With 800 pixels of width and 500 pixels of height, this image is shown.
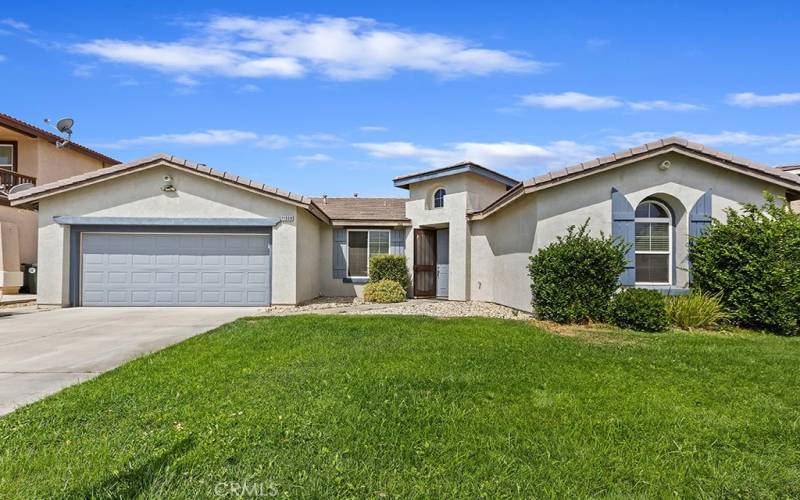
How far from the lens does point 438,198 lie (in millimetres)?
17875

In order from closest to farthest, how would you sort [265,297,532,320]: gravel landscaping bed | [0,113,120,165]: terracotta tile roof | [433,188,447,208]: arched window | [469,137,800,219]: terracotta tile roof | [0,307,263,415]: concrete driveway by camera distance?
[0,307,263,415]: concrete driveway
[469,137,800,219]: terracotta tile roof
[265,297,532,320]: gravel landscaping bed
[0,113,120,165]: terracotta tile roof
[433,188,447,208]: arched window

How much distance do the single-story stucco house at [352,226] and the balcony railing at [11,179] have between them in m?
4.89

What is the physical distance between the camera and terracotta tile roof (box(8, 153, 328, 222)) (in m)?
13.6

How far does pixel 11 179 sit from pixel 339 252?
12.8 metres

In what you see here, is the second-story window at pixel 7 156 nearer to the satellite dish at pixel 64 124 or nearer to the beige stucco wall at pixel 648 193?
the satellite dish at pixel 64 124

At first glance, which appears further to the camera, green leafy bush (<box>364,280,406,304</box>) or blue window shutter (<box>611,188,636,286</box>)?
green leafy bush (<box>364,280,406,304</box>)

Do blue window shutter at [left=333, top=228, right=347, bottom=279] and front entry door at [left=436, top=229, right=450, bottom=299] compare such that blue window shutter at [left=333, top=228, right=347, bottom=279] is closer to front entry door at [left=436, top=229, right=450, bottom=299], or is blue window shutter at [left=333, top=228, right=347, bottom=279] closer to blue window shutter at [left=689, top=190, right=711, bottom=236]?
front entry door at [left=436, top=229, right=450, bottom=299]

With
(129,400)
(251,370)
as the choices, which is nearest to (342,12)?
(251,370)

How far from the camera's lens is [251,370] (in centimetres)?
594

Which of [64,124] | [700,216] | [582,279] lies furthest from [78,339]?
[64,124]

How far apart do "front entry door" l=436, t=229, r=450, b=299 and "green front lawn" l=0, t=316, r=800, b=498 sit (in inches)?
416

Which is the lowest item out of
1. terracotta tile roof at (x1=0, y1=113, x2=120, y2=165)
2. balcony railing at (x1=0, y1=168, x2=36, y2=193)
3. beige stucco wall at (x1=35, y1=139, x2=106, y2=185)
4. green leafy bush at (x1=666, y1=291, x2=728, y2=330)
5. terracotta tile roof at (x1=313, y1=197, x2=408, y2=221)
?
green leafy bush at (x1=666, y1=291, x2=728, y2=330)

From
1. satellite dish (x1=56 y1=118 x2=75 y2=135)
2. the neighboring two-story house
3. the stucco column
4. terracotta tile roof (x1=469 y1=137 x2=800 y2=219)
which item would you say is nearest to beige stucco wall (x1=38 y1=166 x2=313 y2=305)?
the stucco column

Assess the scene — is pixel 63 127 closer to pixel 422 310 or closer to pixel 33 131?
pixel 33 131
